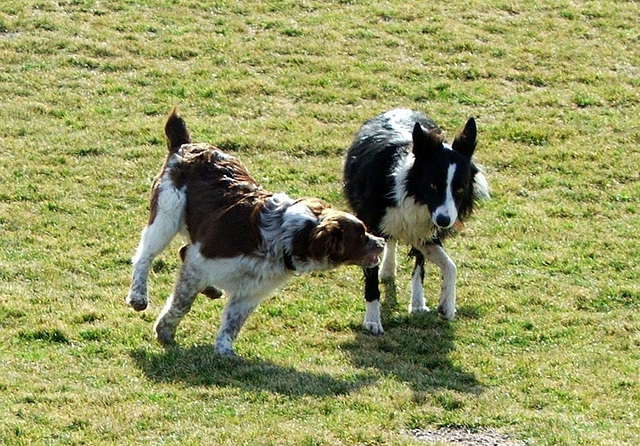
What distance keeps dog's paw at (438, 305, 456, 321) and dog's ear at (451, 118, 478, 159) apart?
54.1 inches

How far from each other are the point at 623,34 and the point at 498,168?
5.83m

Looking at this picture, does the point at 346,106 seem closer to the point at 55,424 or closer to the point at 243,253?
the point at 243,253

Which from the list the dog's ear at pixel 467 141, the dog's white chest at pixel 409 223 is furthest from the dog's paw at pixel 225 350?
the dog's ear at pixel 467 141

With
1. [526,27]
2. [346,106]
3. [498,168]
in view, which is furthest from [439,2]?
[498,168]

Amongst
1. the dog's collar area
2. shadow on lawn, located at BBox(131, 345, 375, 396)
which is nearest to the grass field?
shadow on lawn, located at BBox(131, 345, 375, 396)

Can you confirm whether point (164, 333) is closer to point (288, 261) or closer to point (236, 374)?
point (236, 374)

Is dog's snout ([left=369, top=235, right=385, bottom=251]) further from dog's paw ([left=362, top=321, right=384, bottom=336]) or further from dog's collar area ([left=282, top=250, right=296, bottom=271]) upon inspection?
dog's paw ([left=362, top=321, right=384, bottom=336])

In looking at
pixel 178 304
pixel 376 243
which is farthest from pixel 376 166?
pixel 178 304

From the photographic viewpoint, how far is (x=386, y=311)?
10844 mm

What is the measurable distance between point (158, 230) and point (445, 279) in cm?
251

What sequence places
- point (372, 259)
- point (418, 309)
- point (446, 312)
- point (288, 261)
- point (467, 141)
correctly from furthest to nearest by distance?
1. point (418, 309)
2. point (446, 312)
3. point (467, 141)
4. point (372, 259)
5. point (288, 261)

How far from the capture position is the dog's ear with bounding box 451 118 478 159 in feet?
32.8

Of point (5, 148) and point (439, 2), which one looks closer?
point (5, 148)

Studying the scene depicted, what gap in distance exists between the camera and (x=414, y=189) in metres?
10.1
